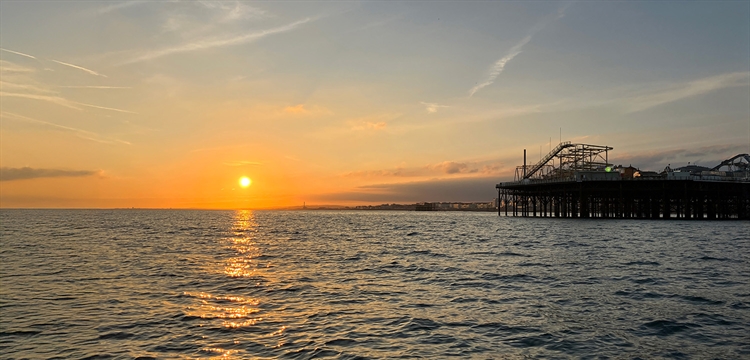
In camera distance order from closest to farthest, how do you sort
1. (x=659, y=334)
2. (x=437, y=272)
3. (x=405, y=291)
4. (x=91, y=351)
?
(x=91, y=351), (x=659, y=334), (x=405, y=291), (x=437, y=272)

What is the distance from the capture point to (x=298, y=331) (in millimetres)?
12742

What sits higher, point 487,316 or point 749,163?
point 749,163

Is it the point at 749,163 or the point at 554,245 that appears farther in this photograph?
the point at 749,163

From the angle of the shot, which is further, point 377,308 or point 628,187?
point 628,187

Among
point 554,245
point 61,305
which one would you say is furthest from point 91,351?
point 554,245

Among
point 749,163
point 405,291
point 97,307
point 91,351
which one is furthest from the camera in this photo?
point 749,163

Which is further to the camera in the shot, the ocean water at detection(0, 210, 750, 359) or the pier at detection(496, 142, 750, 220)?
the pier at detection(496, 142, 750, 220)

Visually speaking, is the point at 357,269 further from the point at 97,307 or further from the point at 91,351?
the point at 91,351

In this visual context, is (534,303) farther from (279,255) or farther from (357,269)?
(279,255)

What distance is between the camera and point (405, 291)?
61.2 ft

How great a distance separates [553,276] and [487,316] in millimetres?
9229

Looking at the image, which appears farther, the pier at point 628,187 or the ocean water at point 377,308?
the pier at point 628,187

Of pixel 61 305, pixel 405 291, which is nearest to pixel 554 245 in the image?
pixel 405 291

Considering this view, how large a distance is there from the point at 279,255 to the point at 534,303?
67.5 feet
